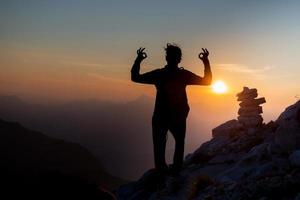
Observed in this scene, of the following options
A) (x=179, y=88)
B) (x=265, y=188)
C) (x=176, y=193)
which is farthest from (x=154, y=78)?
(x=176, y=193)

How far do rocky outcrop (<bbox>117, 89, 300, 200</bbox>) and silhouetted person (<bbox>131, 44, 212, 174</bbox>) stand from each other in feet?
6.60

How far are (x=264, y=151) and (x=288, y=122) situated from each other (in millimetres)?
1658

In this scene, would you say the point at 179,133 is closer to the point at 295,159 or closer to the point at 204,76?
the point at 204,76

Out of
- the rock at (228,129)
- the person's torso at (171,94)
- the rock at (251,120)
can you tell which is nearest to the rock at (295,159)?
the person's torso at (171,94)

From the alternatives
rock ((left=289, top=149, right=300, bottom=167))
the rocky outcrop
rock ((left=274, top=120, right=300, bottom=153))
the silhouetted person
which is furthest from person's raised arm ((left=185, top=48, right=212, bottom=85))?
rock ((left=274, top=120, right=300, bottom=153))

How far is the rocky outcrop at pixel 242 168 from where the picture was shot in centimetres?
991

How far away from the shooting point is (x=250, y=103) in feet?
103

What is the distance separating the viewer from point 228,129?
33.5 meters

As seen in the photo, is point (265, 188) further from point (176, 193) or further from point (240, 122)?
point (240, 122)

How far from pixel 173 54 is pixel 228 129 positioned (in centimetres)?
2334

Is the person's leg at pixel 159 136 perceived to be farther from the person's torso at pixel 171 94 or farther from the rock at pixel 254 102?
the rock at pixel 254 102

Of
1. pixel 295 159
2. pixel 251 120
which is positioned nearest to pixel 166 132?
pixel 295 159

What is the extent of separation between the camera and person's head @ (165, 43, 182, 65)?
11094mm

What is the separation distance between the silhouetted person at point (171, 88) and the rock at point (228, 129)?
21.0 meters
